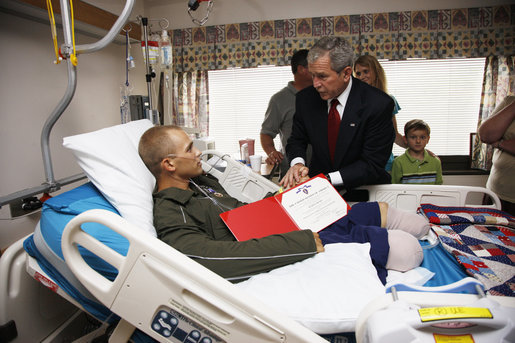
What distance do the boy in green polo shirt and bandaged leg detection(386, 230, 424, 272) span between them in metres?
1.61

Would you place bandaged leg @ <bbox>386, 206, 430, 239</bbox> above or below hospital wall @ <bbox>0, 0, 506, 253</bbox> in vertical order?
below

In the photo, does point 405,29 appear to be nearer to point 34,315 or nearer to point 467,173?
point 467,173

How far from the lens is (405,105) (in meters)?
3.91

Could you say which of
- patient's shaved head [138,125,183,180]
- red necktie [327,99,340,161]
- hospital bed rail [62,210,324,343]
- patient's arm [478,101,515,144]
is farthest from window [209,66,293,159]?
hospital bed rail [62,210,324,343]

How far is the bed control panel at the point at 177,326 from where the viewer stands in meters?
1.01

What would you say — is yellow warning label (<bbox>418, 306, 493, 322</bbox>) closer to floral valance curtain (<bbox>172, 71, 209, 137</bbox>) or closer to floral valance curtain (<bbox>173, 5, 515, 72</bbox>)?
floral valance curtain (<bbox>173, 5, 515, 72</bbox>)

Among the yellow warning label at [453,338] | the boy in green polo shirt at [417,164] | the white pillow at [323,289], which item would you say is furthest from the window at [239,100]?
the yellow warning label at [453,338]

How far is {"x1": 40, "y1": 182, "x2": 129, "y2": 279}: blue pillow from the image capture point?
3.72 ft

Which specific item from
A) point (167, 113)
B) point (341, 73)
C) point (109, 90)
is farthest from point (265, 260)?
point (167, 113)

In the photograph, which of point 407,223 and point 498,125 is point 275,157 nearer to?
point 407,223

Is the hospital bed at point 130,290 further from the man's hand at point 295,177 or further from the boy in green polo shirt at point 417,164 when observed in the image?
the boy in green polo shirt at point 417,164

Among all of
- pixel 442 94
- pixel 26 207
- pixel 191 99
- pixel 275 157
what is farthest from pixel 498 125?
pixel 191 99

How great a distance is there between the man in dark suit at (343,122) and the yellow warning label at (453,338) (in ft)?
3.79

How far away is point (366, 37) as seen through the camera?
355 cm
